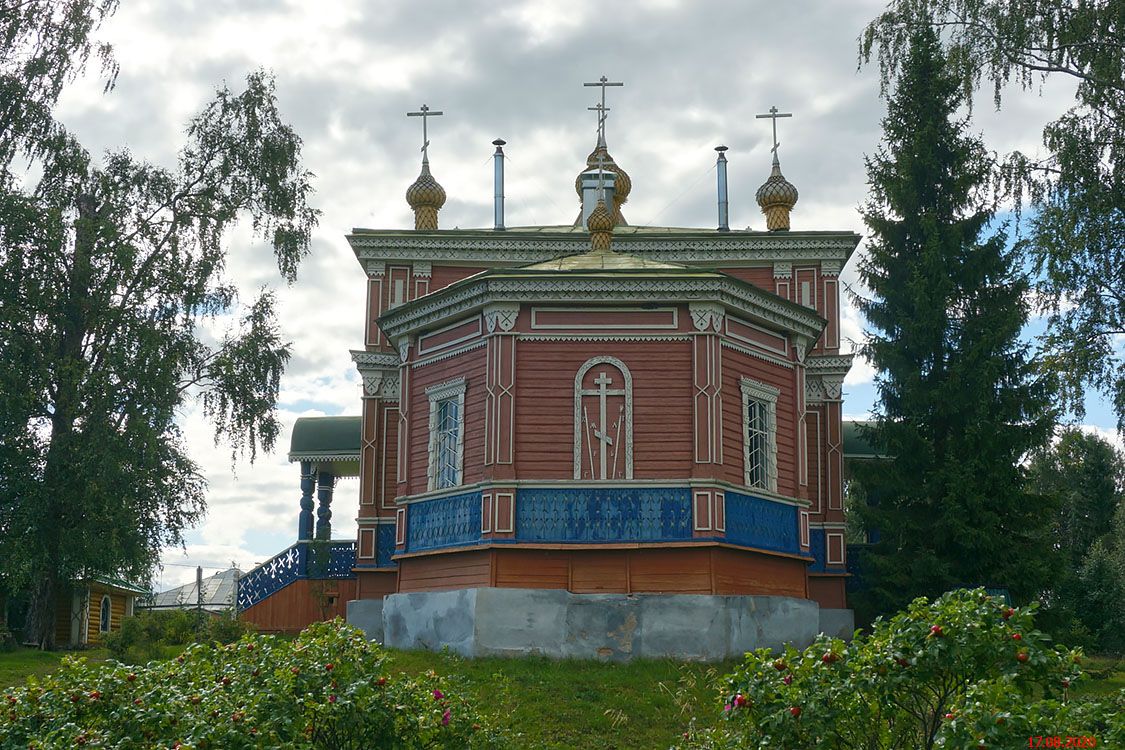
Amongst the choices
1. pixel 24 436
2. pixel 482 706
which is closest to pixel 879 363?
pixel 482 706

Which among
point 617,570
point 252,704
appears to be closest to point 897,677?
point 252,704

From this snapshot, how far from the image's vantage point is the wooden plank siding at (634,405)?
53.1ft

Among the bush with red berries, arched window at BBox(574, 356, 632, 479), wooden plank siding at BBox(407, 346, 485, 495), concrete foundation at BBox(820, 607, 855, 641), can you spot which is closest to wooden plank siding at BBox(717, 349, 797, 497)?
arched window at BBox(574, 356, 632, 479)

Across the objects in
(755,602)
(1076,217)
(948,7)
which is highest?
(948,7)

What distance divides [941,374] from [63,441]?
13.4m

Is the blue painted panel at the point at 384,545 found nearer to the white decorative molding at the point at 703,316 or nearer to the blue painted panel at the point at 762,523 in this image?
the blue painted panel at the point at 762,523

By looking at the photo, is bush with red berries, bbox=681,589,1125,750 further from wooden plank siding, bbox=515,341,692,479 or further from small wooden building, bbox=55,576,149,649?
small wooden building, bbox=55,576,149,649

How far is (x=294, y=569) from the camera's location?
69.5 feet

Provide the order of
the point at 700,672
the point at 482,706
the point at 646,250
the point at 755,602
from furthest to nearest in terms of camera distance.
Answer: the point at 646,250 → the point at 755,602 → the point at 700,672 → the point at 482,706

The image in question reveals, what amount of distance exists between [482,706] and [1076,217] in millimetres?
10036

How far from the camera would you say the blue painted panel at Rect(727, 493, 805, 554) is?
16.1 metres

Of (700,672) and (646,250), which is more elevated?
(646,250)

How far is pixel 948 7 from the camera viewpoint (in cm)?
1809

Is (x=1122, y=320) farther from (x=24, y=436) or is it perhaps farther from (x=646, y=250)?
(x=24, y=436)
